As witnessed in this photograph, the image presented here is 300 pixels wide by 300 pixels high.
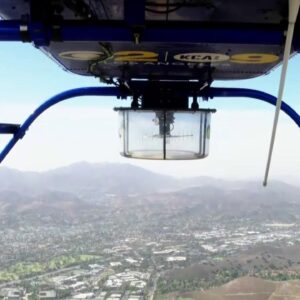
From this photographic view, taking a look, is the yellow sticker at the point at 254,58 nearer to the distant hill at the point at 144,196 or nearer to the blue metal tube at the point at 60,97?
the blue metal tube at the point at 60,97

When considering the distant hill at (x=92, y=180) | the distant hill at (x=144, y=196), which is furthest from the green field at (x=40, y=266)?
the distant hill at (x=92, y=180)

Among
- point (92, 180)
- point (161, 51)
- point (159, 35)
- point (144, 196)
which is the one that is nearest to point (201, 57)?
point (161, 51)

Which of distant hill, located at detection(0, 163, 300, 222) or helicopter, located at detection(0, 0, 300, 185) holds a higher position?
helicopter, located at detection(0, 0, 300, 185)

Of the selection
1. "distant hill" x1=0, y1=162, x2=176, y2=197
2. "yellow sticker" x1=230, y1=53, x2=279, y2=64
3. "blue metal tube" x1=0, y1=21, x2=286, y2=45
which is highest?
"blue metal tube" x1=0, y1=21, x2=286, y2=45

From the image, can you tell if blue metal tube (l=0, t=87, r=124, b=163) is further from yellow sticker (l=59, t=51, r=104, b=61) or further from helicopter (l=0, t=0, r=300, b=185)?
yellow sticker (l=59, t=51, r=104, b=61)

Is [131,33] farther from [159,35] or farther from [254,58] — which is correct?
[254,58]

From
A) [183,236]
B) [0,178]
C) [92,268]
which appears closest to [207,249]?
[183,236]

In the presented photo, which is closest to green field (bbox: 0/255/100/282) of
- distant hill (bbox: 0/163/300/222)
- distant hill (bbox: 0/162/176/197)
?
distant hill (bbox: 0/163/300/222)
